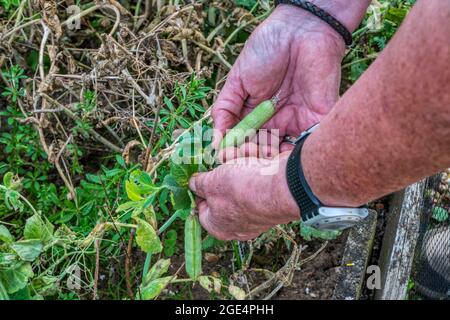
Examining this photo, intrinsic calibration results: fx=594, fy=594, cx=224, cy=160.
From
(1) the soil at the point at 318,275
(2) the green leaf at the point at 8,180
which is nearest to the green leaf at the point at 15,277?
(2) the green leaf at the point at 8,180

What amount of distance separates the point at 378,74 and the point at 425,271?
140cm

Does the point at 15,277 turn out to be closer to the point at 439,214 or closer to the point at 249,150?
the point at 249,150

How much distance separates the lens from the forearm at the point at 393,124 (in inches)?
41.2

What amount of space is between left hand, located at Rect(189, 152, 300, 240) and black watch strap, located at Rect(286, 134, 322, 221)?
0.02 metres

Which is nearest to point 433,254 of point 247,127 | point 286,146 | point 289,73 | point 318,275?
point 318,275

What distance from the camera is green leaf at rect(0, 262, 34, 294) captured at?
1.61 metres

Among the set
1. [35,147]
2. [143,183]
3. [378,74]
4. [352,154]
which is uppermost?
[378,74]

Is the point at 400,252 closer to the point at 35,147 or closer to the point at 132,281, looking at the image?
the point at 132,281

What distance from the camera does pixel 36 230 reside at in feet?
5.55

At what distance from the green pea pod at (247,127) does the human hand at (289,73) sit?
15 centimetres

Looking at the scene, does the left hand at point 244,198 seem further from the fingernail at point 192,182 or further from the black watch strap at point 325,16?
the black watch strap at point 325,16

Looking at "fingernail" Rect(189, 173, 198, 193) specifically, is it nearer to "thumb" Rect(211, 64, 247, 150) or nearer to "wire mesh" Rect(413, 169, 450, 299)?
"thumb" Rect(211, 64, 247, 150)
